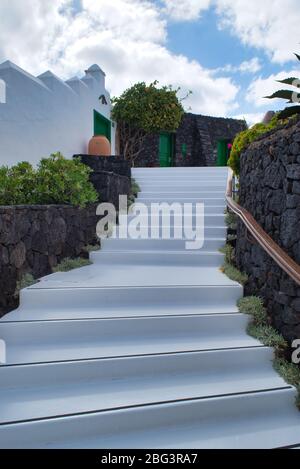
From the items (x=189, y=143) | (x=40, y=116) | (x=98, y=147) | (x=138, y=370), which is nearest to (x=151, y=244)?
(x=138, y=370)

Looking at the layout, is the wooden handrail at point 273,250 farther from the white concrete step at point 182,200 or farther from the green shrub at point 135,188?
the green shrub at point 135,188

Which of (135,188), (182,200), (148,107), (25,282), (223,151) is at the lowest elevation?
(25,282)

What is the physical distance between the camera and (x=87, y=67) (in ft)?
25.9

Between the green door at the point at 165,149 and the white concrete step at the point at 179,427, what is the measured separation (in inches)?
442

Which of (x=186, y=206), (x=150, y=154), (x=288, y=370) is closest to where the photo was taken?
(x=288, y=370)

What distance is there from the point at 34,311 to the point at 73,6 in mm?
3814

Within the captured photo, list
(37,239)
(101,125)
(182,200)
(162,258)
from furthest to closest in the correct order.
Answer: (101,125), (182,200), (162,258), (37,239)

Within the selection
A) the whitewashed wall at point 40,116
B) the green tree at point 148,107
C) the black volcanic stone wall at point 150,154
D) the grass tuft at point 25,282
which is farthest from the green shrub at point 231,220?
the black volcanic stone wall at point 150,154

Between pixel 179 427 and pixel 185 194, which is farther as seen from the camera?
pixel 185 194

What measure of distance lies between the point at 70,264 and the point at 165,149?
1002 cm

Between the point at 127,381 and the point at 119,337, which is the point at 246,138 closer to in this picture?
the point at 119,337

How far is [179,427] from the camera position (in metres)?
1.89

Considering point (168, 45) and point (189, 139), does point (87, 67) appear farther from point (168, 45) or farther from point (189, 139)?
point (189, 139)

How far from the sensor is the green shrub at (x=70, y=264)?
356 cm
